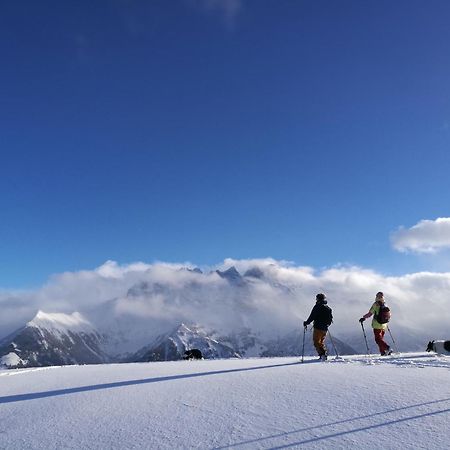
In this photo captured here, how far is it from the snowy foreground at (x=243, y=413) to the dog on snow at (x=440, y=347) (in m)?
8.50

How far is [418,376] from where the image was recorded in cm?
954

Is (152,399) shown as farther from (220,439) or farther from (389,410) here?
(389,410)

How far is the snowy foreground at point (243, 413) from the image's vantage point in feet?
18.7

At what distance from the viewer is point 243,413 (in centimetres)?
688

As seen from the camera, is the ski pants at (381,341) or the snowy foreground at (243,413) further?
the ski pants at (381,341)

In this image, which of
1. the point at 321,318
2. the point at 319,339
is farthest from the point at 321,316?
the point at 319,339

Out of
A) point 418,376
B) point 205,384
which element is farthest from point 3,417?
point 418,376

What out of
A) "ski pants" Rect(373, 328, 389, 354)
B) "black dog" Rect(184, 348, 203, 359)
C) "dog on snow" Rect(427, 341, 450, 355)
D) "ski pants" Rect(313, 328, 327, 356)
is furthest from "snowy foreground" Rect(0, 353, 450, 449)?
"black dog" Rect(184, 348, 203, 359)

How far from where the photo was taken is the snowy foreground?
5.69m

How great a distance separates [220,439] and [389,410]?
255cm

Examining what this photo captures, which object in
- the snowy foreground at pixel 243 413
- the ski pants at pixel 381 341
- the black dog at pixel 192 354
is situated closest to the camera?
the snowy foreground at pixel 243 413

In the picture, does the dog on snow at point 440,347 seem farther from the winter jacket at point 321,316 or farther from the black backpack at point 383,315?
the winter jacket at point 321,316

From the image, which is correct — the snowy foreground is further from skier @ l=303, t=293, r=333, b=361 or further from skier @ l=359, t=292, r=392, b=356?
skier @ l=359, t=292, r=392, b=356

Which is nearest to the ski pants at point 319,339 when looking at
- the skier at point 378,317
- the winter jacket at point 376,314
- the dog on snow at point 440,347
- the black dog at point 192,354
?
the skier at point 378,317
